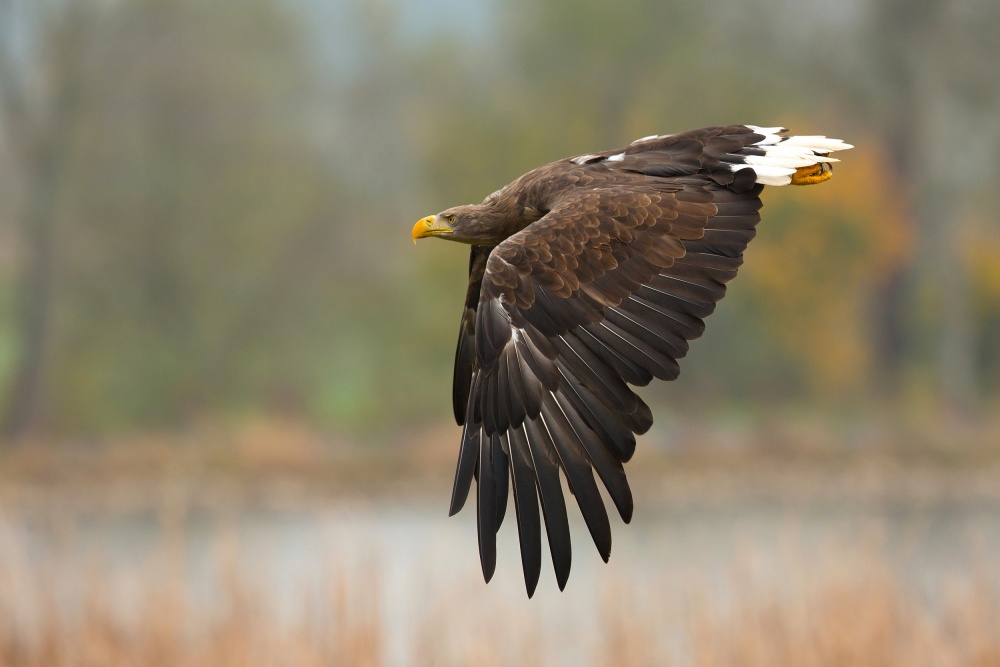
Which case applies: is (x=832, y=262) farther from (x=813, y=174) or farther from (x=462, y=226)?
(x=462, y=226)

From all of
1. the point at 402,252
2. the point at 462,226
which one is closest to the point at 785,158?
the point at 462,226

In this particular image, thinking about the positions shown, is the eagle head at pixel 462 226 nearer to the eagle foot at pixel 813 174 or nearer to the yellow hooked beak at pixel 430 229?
the yellow hooked beak at pixel 430 229

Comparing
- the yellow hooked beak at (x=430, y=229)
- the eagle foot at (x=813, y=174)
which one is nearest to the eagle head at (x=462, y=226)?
the yellow hooked beak at (x=430, y=229)

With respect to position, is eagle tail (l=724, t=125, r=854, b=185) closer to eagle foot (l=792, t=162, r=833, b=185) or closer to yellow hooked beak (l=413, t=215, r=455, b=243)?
eagle foot (l=792, t=162, r=833, b=185)

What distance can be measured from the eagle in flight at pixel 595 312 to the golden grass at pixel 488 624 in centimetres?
348

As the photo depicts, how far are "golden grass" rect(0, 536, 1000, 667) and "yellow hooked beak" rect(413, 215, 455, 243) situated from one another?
10.1ft

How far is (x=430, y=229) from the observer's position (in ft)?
21.5

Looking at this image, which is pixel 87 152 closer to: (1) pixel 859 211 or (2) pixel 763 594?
(1) pixel 859 211

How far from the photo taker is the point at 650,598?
9.12 metres

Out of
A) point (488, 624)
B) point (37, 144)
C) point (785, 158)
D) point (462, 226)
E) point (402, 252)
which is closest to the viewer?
point (785, 158)

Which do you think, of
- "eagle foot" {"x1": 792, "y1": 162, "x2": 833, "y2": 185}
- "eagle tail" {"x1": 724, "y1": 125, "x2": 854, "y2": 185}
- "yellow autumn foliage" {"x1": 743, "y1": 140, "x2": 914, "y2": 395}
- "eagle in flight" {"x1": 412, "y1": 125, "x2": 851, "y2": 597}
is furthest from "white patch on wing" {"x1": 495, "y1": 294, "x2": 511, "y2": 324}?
"yellow autumn foliage" {"x1": 743, "y1": 140, "x2": 914, "y2": 395}

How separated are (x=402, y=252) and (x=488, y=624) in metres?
23.8

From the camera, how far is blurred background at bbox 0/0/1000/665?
24.9 meters

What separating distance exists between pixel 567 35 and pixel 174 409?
1141 centimetres
